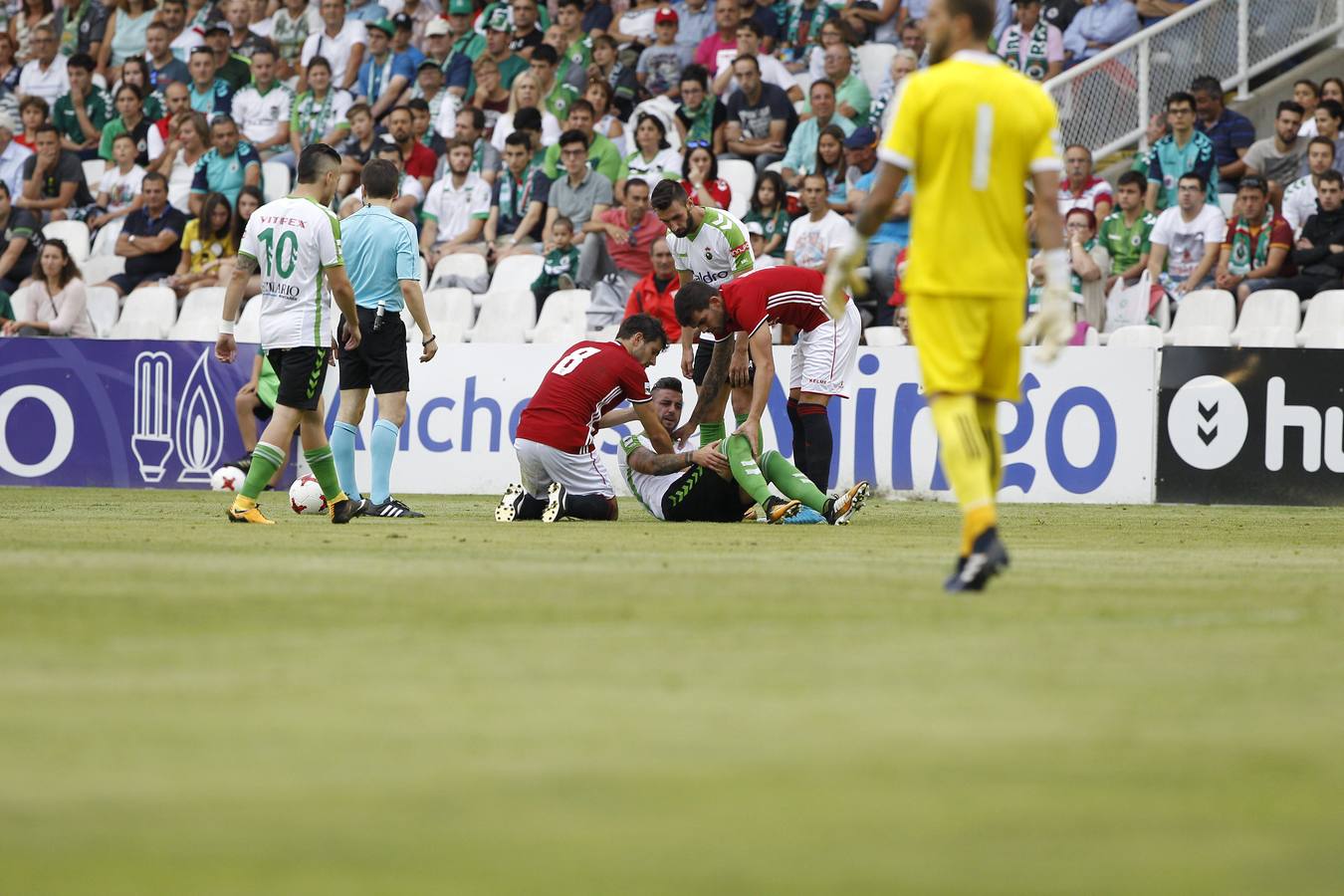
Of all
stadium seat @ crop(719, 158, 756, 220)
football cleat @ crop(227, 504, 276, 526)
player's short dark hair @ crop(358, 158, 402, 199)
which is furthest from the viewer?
stadium seat @ crop(719, 158, 756, 220)

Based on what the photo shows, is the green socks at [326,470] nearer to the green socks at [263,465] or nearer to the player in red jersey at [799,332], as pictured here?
the green socks at [263,465]

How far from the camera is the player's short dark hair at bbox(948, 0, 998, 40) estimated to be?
277 inches

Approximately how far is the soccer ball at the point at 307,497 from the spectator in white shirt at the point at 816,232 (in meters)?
5.40

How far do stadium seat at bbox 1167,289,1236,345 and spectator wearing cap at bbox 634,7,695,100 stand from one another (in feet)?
20.9

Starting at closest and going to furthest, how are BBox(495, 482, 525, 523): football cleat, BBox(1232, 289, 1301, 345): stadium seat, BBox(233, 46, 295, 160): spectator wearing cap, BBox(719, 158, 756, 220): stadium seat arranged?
BBox(495, 482, 525, 523): football cleat, BBox(1232, 289, 1301, 345): stadium seat, BBox(719, 158, 756, 220): stadium seat, BBox(233, 46, 295, 160): spectator wearing cap

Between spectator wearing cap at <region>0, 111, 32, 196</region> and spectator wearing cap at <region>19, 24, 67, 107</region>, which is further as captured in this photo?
spectator wearing cap at <region>19, 24, 67, 107</region>

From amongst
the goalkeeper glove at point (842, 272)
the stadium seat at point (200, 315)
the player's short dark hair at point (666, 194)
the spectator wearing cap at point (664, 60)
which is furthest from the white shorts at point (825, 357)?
the stadium seat at point (200, 315)

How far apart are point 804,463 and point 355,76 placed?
438 inches

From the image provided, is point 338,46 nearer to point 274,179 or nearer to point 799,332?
point 274,179

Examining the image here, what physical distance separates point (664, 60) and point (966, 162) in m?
13.4

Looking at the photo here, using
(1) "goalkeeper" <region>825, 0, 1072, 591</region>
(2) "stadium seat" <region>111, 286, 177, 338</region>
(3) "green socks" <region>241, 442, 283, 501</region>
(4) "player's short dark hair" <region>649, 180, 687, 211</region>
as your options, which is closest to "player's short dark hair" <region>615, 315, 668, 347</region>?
(4) "player's short dark hair" <region>649, 180, 687, 211</region>

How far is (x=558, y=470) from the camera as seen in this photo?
40.8 feet

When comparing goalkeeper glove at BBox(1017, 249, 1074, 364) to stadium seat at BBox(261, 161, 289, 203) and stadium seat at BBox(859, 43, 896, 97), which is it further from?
stadium seat at BBox(261, 161, 289, 203)

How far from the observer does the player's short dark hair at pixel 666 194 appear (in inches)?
476
